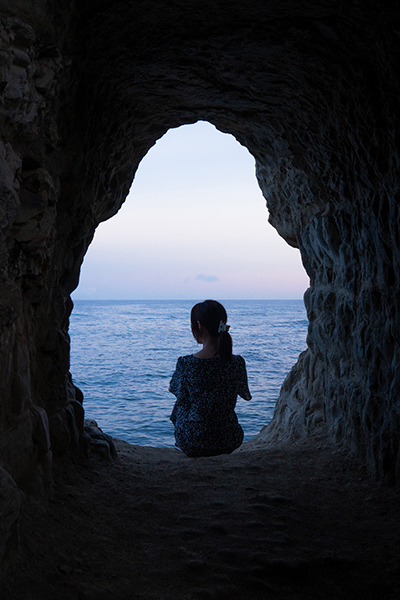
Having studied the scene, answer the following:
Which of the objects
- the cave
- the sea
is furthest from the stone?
the sea

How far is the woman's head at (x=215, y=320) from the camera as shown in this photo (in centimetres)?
439

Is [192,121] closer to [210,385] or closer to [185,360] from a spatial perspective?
[185,360]

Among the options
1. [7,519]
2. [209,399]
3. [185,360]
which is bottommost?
[7,519]

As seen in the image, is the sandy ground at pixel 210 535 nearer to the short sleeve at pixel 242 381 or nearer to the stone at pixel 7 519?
the stone at pixel 7 519

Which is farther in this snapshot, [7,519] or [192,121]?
[192,121]

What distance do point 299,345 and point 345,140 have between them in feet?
74.0

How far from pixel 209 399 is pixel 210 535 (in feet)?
5.25

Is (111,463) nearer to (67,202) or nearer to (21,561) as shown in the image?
(21,561)

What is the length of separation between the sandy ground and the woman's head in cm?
113

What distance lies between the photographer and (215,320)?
443 cm

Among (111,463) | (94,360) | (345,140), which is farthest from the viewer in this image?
(94,360)

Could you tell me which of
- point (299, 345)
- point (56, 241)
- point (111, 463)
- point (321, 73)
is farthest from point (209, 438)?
point (299, 345)

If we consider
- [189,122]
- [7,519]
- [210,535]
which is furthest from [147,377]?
[7,519]

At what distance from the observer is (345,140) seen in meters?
3.66
